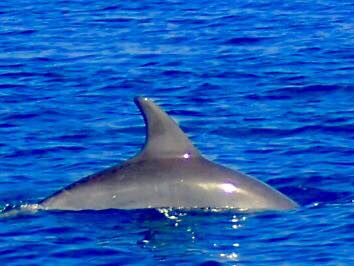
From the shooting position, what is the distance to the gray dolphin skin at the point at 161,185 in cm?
1524

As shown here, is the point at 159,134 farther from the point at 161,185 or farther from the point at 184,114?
the point at 184,114

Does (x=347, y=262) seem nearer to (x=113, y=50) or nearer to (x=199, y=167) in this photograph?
(x=199, y=167)

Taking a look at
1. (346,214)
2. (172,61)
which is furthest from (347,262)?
(172,61)

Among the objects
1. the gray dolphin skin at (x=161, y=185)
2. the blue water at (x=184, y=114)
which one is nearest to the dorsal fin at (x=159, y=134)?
the gray dolphin skin at (x=161, y=185)

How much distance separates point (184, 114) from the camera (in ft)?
68.9

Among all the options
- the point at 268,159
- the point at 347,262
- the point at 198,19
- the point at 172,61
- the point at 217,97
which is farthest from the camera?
the point at 198,19

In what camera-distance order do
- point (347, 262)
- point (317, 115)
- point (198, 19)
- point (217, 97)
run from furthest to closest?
1. point (198, 19)
2. point (217, 97)
3. point (317, 115)
4. point (347, 262)

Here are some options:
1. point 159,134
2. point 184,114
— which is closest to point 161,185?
point 159,134

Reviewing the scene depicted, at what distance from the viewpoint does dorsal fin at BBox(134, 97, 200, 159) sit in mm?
15203

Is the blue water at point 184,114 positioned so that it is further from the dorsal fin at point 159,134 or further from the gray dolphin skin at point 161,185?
the dorsal fin at point 159,134

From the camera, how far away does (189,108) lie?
21438 mm

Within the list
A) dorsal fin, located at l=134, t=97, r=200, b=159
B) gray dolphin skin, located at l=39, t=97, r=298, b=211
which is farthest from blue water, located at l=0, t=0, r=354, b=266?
dorsal fin, located at l=134, t=97, r=200, b=159

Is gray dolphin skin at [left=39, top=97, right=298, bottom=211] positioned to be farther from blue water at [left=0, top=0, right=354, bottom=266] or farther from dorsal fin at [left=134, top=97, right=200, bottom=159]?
blue water at [left=0, top=0, right=354, bottom=266]

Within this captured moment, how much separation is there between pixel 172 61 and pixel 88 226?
1123cm
